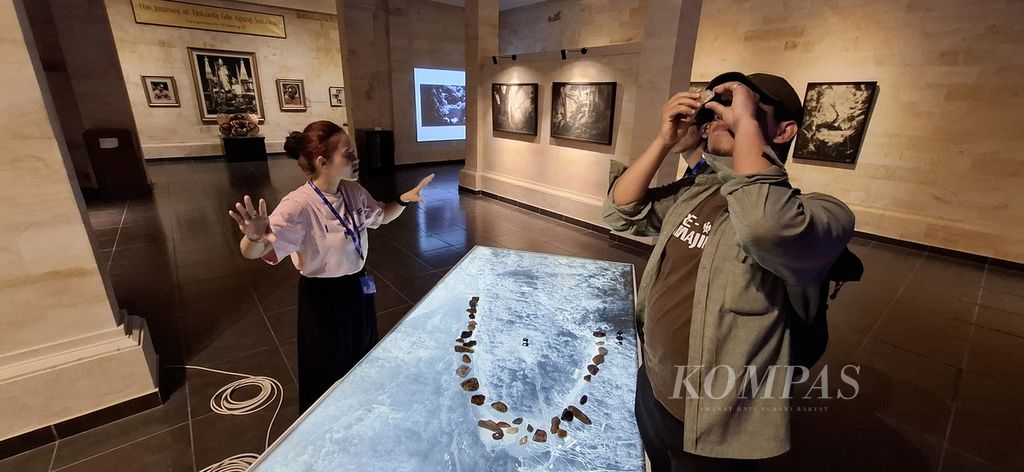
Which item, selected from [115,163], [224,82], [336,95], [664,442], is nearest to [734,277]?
[664,442]

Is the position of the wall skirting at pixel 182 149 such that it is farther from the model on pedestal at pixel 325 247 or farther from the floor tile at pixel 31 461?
the model on pedestal at pixel 325 247

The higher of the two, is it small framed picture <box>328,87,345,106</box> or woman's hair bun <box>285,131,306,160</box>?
small framed picture <box>328,87,345,106</box>

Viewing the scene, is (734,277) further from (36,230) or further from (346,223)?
(36,230)

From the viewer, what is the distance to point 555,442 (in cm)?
134

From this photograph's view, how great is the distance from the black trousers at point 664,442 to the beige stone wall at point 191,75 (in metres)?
14.0

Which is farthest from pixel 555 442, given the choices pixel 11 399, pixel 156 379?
pixel 11 399

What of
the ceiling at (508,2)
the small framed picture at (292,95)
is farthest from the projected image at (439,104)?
the small framed picture at (292,95)

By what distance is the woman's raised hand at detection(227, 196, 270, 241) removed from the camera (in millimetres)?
1577

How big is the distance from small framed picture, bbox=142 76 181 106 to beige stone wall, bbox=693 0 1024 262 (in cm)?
1390

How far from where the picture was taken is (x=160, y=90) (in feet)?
36.3

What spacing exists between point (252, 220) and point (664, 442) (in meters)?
1.65

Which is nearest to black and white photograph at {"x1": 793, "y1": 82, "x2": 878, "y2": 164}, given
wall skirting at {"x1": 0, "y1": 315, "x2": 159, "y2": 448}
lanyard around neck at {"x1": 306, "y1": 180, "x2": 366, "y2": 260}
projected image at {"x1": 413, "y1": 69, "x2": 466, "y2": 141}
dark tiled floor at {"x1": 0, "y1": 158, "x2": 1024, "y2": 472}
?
dark tiled floor at {"x1": 0, "y1": 158, "x2": 1024, "y2": 472}

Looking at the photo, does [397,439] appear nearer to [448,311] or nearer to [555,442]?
[555,442]

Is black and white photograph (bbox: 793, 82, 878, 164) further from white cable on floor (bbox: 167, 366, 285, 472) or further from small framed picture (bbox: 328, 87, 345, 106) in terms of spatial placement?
small framed picture (bbox: 328, 87, 345, 106)
